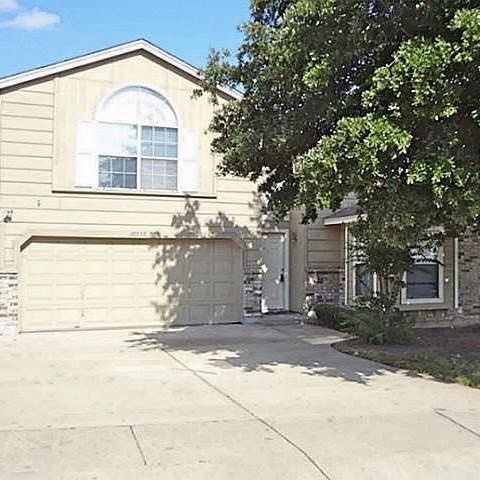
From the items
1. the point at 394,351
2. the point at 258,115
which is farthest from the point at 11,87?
the point at 394,351

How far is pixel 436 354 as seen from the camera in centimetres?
1045

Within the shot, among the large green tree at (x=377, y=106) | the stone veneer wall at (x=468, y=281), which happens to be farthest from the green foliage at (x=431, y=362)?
the stone veneer wall at (x=468, y=281)

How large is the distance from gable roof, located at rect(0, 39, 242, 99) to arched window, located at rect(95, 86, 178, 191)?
821mm

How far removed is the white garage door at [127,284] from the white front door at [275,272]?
128 cm

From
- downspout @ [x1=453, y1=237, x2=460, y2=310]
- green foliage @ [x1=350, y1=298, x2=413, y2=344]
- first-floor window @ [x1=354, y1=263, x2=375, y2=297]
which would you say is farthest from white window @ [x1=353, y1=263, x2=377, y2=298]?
green foliage @ [x1=350, y1=298, x2=413, y2=344]

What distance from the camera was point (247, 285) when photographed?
14.7m

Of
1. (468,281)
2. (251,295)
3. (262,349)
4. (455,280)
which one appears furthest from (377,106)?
(468,281)

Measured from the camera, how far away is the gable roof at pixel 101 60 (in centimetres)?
1295

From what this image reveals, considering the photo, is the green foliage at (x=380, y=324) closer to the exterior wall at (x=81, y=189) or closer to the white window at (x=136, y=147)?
the exterior wall at (x=81, y=189)

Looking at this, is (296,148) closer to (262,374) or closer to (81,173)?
(262,374)

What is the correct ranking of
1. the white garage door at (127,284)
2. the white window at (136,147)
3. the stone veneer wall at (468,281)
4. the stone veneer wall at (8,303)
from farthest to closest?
the stone veneer wall at (468,281) < the white window at (136,147) < the white garage door at (127,284) < the stone veneer wall at (8,303)

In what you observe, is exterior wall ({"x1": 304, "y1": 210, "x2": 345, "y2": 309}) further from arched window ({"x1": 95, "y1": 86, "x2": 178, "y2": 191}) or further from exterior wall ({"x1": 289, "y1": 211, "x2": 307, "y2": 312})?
arched window ({"x1": 95, "y1": 86, "x2": 178, "y2": 191})

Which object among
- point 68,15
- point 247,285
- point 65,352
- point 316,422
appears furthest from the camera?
point 247,285

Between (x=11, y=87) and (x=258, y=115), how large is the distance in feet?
22.4
